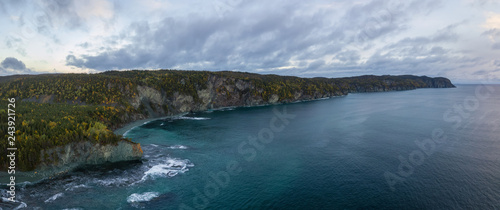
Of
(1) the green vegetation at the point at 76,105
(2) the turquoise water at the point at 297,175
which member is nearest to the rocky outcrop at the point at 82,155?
(1) the green vegetation at the point at 76,105

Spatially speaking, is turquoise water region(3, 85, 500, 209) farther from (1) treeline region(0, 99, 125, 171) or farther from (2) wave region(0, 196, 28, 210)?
(1) treeline region(0, 99, 125, 171)

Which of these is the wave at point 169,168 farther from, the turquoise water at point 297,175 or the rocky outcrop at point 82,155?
the rocky outcrop at point 82,155

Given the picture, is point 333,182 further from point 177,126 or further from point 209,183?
point 177,126

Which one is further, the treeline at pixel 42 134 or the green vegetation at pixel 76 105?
the green vegetation at pixel 76 105

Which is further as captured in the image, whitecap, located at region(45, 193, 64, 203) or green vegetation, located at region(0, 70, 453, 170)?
green vegetation, located at region(0, 70, 453, 170)

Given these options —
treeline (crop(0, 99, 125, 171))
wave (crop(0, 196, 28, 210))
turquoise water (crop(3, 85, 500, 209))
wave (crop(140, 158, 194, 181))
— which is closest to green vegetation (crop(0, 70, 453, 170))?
treeline (crop(0, 99, 125, 171))
